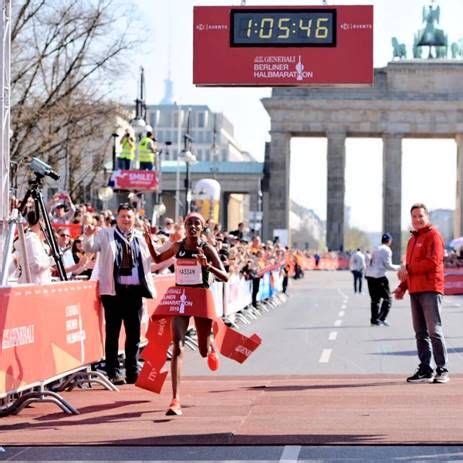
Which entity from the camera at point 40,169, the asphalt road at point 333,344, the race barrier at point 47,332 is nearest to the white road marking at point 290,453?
the race barrier at point 47,332

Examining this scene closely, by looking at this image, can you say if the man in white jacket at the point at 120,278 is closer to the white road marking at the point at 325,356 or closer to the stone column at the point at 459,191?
the white road marking at the point at 325,356

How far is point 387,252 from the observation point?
2958cm

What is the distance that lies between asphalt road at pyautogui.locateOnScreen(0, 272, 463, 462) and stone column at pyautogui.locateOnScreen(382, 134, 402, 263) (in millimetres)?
80340

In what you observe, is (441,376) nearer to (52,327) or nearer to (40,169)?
(52,327)

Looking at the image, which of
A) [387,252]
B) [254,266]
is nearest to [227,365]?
[387,252]

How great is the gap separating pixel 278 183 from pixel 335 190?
5.34 meters

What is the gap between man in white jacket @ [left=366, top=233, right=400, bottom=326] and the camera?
97.6ft

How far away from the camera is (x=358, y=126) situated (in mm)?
130625

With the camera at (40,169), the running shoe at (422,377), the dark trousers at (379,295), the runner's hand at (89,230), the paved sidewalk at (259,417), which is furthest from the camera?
the dark trousers at (379,295)

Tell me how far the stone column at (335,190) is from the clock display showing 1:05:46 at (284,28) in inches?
4209

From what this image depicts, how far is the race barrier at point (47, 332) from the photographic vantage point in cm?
1298

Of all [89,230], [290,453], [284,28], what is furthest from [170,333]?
[284,28]

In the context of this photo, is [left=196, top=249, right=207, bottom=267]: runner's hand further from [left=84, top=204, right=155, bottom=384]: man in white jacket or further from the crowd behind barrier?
[left=84, top=204, right=155, bottom=384]: man in white jacket

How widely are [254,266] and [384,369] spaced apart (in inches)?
694
